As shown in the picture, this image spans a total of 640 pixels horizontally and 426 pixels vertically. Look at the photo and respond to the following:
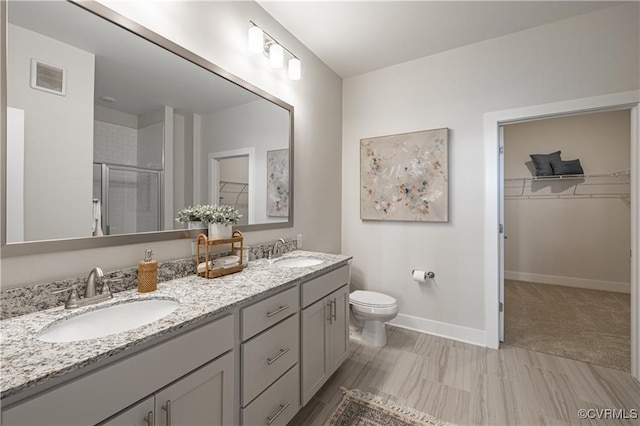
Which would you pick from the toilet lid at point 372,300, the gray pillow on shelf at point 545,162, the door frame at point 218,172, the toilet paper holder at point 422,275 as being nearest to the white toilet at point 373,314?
the toilet lid at point 372,300

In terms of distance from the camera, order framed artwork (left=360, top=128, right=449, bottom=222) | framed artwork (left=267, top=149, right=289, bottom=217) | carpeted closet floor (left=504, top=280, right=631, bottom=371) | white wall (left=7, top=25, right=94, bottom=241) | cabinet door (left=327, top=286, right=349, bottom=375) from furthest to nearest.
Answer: framed artwork (left=360, top=128, right=449, bottom=222) → carpeted closet floor (left=504, top=280, right=631, bottom=371) → framed artwork (left=267, top=149, right=289, bottom=217) → cabinet door (left=327, top=286, right=349, bottom=375) → white wall (left=7, top=25, right=94, bottom=241)

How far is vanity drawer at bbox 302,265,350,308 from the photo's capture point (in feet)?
5.23

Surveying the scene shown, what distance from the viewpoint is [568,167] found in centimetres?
380

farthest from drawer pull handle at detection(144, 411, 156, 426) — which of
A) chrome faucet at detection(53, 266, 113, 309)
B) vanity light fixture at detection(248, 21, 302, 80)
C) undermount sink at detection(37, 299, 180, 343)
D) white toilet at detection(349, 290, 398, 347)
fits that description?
vanity light fixture at detection(248, 21, 302, 80)

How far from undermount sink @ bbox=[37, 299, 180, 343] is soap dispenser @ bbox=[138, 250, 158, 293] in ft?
0.28

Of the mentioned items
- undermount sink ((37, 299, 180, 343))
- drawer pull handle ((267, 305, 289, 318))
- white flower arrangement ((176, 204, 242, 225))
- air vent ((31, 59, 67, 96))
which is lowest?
drawer pull handle ((267, 305, 289, 318))

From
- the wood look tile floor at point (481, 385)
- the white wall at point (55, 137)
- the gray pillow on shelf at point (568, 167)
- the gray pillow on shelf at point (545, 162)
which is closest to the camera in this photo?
the white wall at point (55, 137)

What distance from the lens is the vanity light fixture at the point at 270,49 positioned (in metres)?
1.85

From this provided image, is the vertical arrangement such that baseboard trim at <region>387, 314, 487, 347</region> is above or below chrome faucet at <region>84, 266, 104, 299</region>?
below

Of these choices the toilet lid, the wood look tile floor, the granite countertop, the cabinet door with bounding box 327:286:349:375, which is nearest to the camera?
the granite countertop

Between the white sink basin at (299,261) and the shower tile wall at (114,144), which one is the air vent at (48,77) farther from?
the white sink basin at (299,261)

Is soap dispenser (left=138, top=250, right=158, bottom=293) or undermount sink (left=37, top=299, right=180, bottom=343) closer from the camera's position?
undermount sink (left=37, top=299, right=180, bottom=343)

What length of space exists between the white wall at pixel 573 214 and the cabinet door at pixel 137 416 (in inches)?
191

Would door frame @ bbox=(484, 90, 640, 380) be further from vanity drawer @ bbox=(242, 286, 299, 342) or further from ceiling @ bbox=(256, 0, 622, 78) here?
vanity drawer @ bbox=(242, 286, 299, 342)
